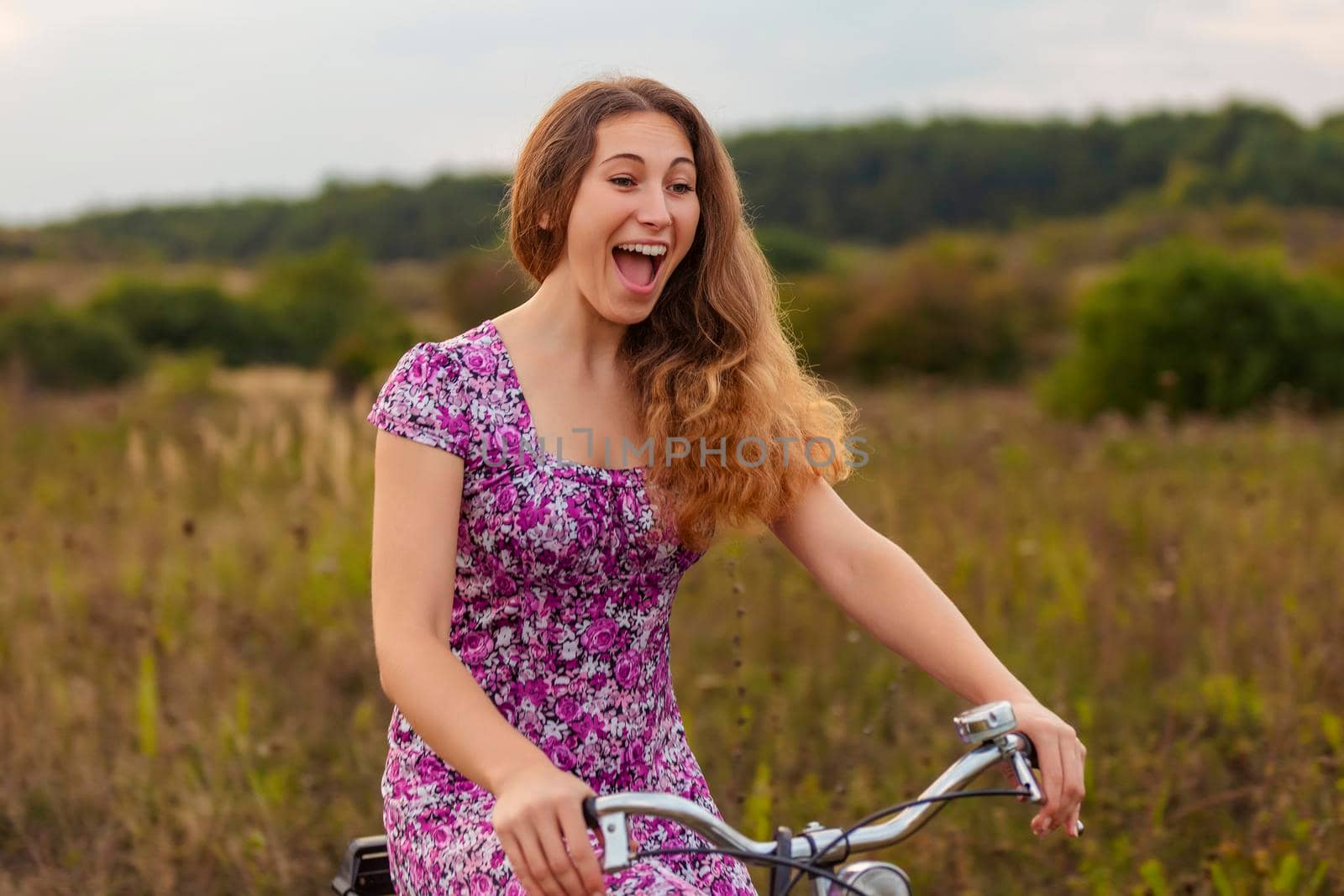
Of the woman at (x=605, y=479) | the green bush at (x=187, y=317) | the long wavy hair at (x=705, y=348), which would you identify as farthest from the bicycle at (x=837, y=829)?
the green bush at (x=187, y=317)

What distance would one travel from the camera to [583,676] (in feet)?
6.72

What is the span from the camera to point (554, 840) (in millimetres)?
1401

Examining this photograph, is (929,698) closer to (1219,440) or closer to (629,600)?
(629,600)

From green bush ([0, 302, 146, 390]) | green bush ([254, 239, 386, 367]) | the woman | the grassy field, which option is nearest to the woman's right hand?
the woman

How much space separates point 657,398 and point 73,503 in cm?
669

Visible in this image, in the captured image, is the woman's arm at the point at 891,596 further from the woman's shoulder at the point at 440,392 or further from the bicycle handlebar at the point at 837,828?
the woman's shoulder at the point at 440,392

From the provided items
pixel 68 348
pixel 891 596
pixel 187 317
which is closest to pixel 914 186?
pixel 187 317

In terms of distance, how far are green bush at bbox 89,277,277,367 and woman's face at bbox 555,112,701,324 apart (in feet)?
88.7

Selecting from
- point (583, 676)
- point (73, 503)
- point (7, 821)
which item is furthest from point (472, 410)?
point (73, 503)

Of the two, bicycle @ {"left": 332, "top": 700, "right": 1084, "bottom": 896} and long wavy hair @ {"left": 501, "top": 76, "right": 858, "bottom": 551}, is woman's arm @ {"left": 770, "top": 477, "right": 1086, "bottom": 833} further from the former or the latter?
bicycle @ {"left": 332, "top": 700, "right": 1084, "bottom": 896}

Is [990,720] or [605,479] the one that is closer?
[990,720]

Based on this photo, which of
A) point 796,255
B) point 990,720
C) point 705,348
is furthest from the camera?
point 796,255

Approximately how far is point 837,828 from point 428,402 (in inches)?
32.5

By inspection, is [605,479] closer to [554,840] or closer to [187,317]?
[554,840]
